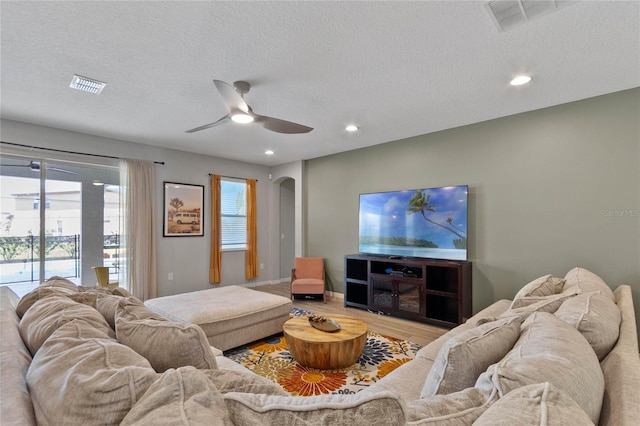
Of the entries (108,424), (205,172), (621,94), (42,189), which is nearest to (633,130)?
(621,94)

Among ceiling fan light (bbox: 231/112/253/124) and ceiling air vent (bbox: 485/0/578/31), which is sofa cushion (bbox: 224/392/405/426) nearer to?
ceiling air vent (bbox: 485/0/578/31)

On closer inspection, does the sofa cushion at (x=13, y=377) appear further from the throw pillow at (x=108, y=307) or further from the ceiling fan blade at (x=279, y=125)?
the ceiling fan blade at (x=279, y=125)

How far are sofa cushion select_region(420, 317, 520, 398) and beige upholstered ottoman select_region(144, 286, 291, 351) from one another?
2195 mm

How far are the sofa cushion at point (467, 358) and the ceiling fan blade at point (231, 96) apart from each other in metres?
2.23

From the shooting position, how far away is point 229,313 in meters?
2.99

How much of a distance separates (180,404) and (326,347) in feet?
6.62

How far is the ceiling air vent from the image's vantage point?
1813 mm

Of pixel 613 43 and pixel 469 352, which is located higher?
pixel 613 43

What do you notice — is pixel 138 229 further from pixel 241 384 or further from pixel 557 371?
pixel 557 371

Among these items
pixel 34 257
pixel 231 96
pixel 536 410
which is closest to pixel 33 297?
pixel 231 96

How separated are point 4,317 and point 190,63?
6.68 ft

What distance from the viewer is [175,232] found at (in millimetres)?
5285

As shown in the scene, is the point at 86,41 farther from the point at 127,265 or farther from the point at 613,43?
the point at 613,43

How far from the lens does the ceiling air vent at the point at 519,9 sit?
5.95 ft
